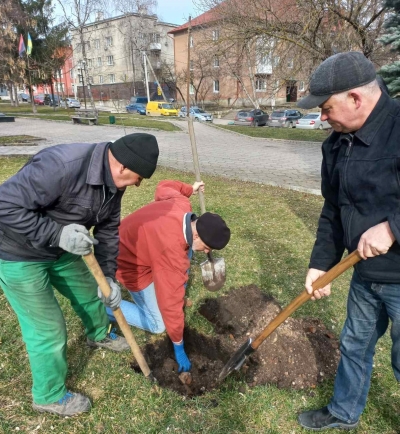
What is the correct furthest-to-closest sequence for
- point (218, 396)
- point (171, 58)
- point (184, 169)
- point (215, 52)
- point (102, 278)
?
1. point (171, 58)
2. point (215, 52)
3. point (184, 169)
4. point (218, 396)
5. point (102, 278)

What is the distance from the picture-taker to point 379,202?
164cm

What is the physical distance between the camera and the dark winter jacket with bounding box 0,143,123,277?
1813 millimetres

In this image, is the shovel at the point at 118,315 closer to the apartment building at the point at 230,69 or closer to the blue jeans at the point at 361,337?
the blue jeans at the point at 361,337

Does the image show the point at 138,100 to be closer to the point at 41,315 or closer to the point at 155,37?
the point at 155,37

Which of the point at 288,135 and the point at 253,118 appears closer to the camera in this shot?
the point at 288,135

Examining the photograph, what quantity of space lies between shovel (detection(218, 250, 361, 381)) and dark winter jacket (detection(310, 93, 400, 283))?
9 centimetres

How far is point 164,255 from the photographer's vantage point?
2.52 metres

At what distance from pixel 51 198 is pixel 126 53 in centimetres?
4635

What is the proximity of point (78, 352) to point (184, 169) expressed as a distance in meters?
7.30

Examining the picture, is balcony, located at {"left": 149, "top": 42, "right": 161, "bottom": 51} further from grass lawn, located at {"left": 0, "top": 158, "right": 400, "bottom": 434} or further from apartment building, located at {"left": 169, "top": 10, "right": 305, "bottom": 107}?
grass lawn, located at {"left": 0, "top": 158, "right": 400, "bottom": 434}

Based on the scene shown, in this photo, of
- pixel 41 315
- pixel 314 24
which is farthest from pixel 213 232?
pixel 314 24

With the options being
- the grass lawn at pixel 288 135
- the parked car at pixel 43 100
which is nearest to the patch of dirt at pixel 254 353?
the grass lawn at pixel 288 135

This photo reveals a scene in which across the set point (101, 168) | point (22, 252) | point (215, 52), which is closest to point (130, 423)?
point (22, 252)

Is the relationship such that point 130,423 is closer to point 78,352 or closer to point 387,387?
point 78,352
